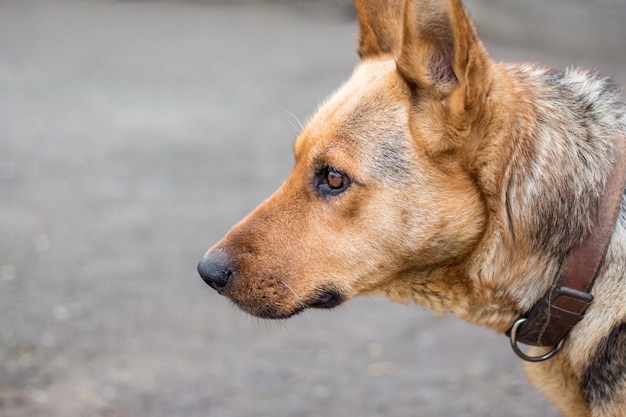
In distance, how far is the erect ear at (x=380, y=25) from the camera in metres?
3.49

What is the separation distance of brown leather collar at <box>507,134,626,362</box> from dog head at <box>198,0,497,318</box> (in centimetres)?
33

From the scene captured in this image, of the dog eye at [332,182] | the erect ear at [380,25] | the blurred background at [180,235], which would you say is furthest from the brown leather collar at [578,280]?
the blurred background at [180,235]

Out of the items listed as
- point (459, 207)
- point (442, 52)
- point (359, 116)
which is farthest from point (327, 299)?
point (442, 52)

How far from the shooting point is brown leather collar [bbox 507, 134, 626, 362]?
106 inches

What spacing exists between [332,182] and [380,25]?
37.1 inches

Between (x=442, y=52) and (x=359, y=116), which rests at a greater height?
(x=442, y=52)

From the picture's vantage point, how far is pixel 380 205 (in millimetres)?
2965

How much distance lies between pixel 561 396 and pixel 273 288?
1.22 m

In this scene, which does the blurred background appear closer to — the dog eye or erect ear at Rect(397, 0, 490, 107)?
the dog eye

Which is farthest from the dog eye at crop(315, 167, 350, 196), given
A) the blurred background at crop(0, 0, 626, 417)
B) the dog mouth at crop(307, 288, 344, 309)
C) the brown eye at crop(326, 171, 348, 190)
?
the blurred background at crop(0, 0, 626, 417)

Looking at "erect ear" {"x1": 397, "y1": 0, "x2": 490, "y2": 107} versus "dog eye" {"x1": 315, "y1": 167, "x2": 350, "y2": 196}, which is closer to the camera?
"erect ear" {"x1": 397, "y1": 0, "x2": 490, "y2": 107}

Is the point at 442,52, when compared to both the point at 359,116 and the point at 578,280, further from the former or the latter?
the point at 578,280

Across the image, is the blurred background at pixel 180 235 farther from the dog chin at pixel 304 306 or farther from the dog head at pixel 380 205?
the dog head at pixel 380 205

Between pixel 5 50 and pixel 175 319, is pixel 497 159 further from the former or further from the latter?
pixel 5 50
